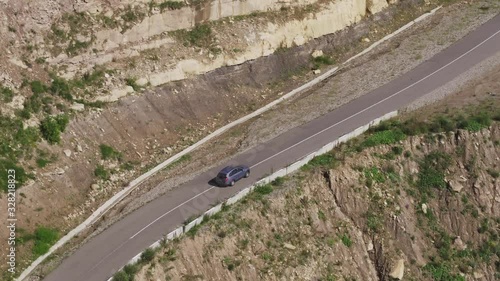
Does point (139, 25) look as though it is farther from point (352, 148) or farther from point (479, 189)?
point (479, 189)

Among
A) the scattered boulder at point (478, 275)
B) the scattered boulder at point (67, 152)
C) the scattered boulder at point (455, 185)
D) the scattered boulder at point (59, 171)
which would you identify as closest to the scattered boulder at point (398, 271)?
the scattered boulder at point (478, 275)

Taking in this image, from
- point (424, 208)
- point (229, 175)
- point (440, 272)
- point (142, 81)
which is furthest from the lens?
point (142, 81)

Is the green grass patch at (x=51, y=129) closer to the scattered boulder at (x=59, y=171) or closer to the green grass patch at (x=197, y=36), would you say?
the scattered boulder at (x=59, y=171)

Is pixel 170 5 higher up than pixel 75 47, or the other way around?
pixel 170 5

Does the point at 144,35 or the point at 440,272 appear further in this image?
the point at 144,35

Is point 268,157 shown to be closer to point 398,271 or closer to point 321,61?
point 398,271

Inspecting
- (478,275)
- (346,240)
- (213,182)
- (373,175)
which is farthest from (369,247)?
(213,182)

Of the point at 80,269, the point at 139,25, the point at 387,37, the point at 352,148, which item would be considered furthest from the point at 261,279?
the point at 387,37
